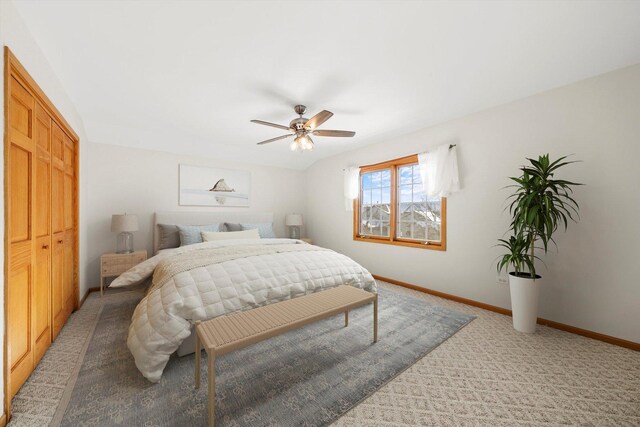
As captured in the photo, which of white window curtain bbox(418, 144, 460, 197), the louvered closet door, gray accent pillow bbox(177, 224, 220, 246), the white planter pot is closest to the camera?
the louvered closet door

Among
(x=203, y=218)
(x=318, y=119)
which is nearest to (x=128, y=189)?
(x=203, y=218)

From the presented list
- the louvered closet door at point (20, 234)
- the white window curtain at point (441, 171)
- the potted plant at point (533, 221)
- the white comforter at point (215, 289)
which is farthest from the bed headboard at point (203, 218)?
the potted plant at point (533, 221)

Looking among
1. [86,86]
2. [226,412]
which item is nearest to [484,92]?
[226,412]

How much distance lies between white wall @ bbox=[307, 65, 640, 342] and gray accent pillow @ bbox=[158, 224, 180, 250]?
367 cm

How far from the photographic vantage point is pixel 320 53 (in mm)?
1876

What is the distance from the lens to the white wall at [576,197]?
2070mm

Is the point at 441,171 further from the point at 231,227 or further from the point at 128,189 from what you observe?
the point at 128,189

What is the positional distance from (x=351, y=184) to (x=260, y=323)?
324 centimetres

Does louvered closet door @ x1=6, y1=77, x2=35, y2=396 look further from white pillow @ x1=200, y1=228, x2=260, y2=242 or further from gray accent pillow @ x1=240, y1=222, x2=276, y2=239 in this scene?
gray accent pillow @ x1=240, y1=222, x2=276, y2=239

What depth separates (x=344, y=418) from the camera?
1.35 m

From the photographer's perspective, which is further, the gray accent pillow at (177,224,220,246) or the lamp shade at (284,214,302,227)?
the lamp shade at (284,214,302,227)

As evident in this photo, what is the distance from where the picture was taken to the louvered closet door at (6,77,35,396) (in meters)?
1.44

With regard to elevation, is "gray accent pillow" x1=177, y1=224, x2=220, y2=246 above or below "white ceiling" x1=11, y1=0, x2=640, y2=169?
below

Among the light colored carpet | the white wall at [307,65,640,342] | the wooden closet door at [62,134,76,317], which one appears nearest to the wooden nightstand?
the wooden closet door at [62,134,76,317]
